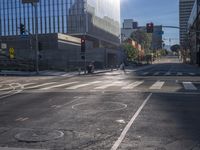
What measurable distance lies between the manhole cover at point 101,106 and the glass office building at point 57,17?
3748 inches

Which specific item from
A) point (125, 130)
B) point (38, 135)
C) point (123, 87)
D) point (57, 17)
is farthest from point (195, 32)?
point (38, 135)

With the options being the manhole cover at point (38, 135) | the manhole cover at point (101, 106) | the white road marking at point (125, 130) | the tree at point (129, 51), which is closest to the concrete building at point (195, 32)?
the tree at point (129, 51)

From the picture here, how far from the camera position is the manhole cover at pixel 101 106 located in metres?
13.6

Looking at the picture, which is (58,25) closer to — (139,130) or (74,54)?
(74,54)

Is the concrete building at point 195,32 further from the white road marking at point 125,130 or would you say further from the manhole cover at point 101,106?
the white road marking at point 125,130

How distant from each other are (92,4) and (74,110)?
346 feet

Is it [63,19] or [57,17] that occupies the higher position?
[57,17]

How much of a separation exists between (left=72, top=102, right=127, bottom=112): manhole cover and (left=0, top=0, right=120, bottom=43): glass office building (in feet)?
312

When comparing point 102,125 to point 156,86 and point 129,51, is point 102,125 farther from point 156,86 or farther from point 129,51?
point 129,51

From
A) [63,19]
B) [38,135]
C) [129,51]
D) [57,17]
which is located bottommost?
[38,135]

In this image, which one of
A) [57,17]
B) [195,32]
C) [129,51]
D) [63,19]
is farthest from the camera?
[129,51]

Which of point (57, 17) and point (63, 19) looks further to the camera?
point (57, 17)

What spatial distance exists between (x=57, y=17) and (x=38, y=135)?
350 ft

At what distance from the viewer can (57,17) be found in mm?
113938
